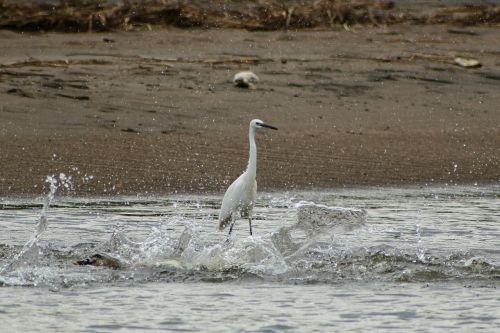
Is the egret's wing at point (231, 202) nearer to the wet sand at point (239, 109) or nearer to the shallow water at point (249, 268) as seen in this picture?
the shallow water at point (249, 268)

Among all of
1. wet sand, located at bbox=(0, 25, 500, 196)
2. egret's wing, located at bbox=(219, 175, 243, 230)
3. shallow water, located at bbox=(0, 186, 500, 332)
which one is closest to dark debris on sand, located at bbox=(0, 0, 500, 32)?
wet sand, located at bbox=(0, 25, 500, 196)

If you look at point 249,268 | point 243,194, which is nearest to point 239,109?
point 243,194

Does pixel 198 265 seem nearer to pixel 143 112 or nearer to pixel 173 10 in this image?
pixel 143 112

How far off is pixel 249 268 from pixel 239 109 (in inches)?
242

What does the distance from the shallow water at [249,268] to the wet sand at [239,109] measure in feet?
3.53

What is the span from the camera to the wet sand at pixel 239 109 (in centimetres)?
1295

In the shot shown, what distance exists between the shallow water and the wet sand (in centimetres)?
108

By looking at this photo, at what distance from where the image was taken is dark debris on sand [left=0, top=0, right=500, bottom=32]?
17.3 metres

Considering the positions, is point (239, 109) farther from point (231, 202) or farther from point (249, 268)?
point (249, 268)

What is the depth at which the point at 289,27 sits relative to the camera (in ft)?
60.6

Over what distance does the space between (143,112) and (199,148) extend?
1.33 m

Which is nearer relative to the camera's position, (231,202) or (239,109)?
(231,202)

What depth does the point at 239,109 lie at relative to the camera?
15.1 m

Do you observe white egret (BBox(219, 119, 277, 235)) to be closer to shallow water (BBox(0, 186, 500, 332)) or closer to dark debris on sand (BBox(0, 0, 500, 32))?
shallow water (BBox(0, 186, 500, 332))
